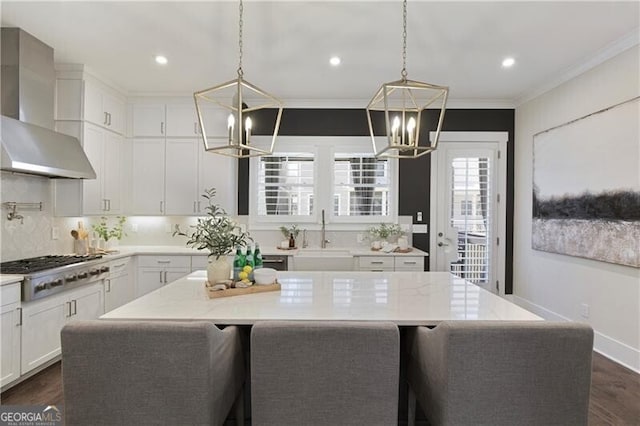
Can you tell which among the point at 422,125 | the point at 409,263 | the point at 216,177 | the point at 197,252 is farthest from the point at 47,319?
the point at 422,125

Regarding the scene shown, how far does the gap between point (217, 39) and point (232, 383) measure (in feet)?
9.14

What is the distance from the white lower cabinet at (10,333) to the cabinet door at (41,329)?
6 cm

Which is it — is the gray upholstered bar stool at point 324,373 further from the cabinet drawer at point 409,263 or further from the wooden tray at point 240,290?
the cabinet drawer at point 409,263

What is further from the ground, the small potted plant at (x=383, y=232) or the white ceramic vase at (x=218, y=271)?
the small potted plant at (x=383, y=232)

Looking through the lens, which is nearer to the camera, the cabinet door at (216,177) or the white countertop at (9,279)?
the white countertop at (9,279)

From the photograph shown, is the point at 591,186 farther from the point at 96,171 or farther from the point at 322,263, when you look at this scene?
the point at 96,171

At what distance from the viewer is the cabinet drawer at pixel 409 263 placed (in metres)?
4.26

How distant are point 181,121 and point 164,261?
176 centimetres

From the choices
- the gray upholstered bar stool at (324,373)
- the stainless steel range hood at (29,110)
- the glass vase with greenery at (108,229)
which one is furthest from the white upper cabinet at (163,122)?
the gray upholstered bar stool at (324,373)

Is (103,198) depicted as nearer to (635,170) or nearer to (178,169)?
(178,169)

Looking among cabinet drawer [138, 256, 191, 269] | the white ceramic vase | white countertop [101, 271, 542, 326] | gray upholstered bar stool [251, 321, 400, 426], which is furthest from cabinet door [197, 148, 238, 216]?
gray upholstered bar stool [251, 321, 400, 426]

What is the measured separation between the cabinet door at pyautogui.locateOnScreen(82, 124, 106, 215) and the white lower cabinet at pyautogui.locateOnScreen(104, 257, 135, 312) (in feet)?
2.15

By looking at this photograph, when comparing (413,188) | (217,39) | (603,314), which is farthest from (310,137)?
(603,314)

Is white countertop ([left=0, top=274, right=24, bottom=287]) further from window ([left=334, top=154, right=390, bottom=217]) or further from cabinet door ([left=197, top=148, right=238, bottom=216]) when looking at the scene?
window ([left=334, top=154, right=390, bottom=217])
